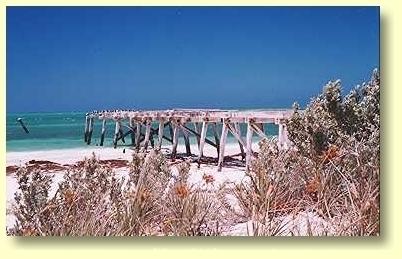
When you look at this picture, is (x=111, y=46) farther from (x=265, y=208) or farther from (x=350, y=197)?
(x=350, y=197)

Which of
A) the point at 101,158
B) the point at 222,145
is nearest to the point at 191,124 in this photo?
the point at 222,145

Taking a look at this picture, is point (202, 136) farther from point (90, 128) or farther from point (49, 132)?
point (49, 132)

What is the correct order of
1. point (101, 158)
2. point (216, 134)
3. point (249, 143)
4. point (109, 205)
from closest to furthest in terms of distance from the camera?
point (109, 205) < point (101, 158) < point (249, 143) < point (216, 134)

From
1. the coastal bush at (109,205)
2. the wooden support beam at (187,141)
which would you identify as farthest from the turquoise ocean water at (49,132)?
the wooden support beam at (187,141)

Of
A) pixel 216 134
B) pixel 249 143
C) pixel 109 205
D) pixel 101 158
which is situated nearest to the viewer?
pixel 109 205

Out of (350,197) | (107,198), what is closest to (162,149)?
(107,198)

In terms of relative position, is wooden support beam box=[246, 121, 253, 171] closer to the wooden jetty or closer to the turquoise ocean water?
the wooden jetty

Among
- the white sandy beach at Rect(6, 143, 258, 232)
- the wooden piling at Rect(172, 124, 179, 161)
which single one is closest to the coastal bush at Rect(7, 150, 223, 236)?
the white sandy beach at Rect(6, 143, 258, 232)
